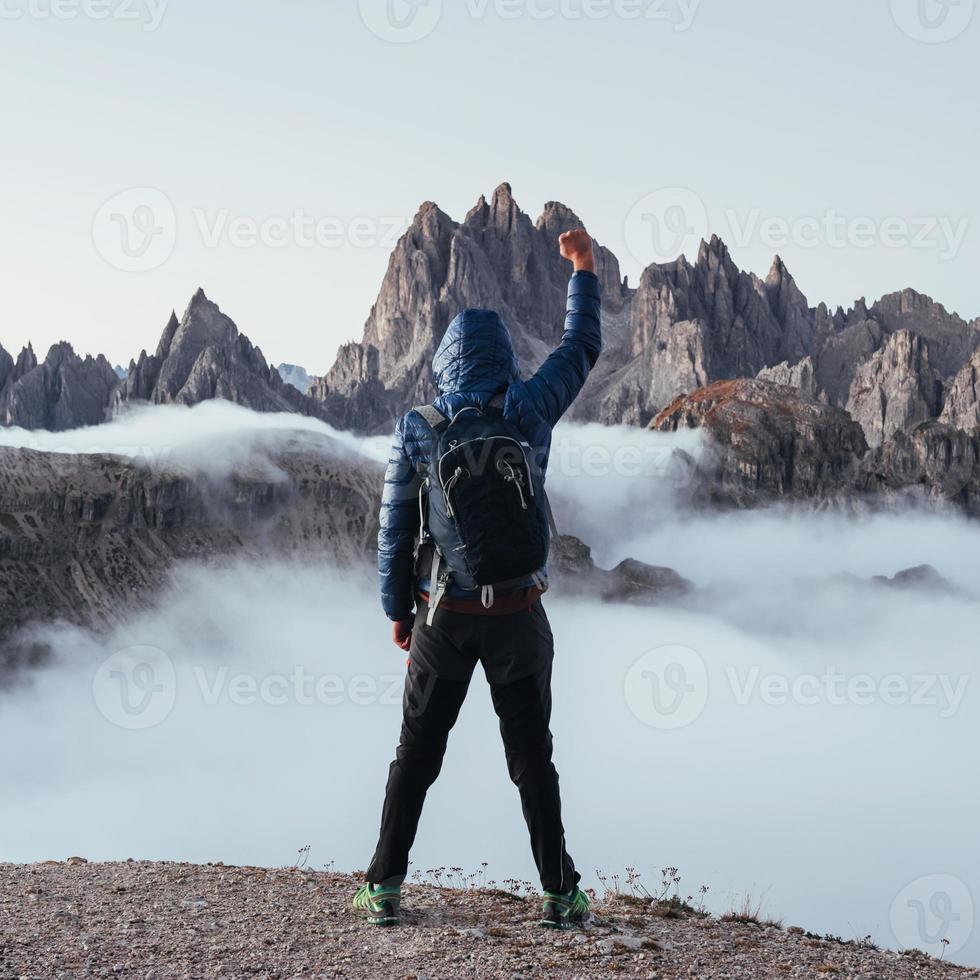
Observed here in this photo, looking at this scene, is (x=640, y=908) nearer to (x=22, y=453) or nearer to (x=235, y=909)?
(x=235, y=909)

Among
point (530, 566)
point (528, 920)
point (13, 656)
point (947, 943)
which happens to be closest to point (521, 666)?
point (530, 566)

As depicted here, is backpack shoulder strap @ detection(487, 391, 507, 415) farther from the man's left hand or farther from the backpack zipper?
the man's left hand

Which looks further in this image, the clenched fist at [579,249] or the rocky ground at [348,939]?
the clenched fist at [579,249]

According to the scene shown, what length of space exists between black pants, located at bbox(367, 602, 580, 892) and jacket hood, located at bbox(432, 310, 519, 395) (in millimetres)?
1627

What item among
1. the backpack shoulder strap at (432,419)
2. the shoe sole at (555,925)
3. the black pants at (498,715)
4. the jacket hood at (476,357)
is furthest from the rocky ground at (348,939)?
the jacket hood at (476,357)

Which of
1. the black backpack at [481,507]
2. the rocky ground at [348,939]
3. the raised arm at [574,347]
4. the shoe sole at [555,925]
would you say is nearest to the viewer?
the rocky ground at [348,939]

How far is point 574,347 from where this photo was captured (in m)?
7.77

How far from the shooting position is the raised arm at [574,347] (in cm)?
742

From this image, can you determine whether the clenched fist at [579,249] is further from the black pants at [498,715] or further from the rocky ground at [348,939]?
the rocky ground at [348,939]

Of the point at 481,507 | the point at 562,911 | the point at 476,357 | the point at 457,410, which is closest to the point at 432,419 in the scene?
Result: the point at 457,410

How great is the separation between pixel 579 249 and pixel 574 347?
947 millimetres

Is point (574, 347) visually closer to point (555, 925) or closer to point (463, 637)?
point (463, 637)

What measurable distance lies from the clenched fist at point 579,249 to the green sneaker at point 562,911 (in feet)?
15.3

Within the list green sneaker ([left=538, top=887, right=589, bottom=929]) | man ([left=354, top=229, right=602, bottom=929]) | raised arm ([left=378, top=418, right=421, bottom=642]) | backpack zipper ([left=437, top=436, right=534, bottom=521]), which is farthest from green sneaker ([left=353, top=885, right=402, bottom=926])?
backpack zipper ([left=437, top=436, right=534, bottom=521])
